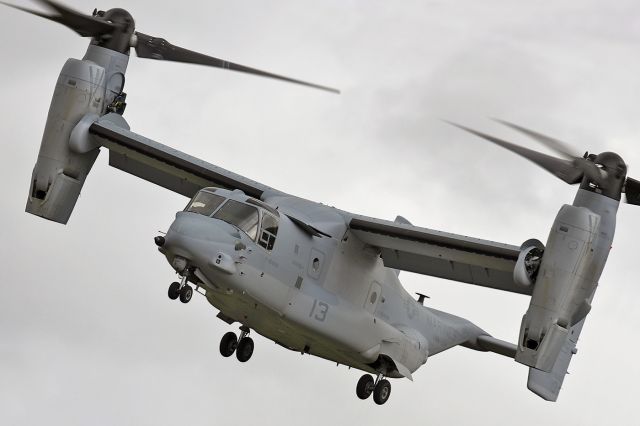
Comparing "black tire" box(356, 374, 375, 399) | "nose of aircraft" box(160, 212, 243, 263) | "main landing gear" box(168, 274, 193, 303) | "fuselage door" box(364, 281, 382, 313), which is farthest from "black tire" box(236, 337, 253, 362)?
"nose of aircraft" box(160, 212, 243, 263)

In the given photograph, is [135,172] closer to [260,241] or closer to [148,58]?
[148,58]

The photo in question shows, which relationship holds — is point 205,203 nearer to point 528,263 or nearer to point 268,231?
point 268,231

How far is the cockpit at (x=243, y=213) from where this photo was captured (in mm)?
28281

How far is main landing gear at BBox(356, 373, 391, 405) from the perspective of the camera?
103ft

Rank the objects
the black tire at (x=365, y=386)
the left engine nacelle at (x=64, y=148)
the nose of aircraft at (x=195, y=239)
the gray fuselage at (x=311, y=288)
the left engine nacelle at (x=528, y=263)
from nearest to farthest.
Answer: the nose of aircraft at (x=195, y=239) → the gray fuselage at (x=311, y=288) → the left engine nacelle at (x=528, y=263) → the black tire at (x=365, y=386) → the left engine nacelle at (x=64, y=148)

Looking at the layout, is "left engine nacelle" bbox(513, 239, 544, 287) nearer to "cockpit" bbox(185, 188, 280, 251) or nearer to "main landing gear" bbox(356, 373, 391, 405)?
"main landing gear" bbox(356, 373, 391, 405)

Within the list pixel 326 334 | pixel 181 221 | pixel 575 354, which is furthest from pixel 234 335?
pixel 575 354

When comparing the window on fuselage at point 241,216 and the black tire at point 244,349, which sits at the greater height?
the window on fuselage at point 241,216

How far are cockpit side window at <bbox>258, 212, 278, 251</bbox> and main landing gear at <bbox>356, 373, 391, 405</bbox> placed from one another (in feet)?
13.7

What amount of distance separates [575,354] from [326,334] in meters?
5.41

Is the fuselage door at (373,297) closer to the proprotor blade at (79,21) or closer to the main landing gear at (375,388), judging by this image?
the main landing gear at (375,388)

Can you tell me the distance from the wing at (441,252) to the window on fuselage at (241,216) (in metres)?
2.98

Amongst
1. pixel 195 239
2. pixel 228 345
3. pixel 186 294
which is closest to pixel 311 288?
pixel 228 345

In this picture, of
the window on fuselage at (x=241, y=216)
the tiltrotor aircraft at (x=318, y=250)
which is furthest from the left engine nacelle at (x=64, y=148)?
the window on fuselage at (x=241, y=216)
